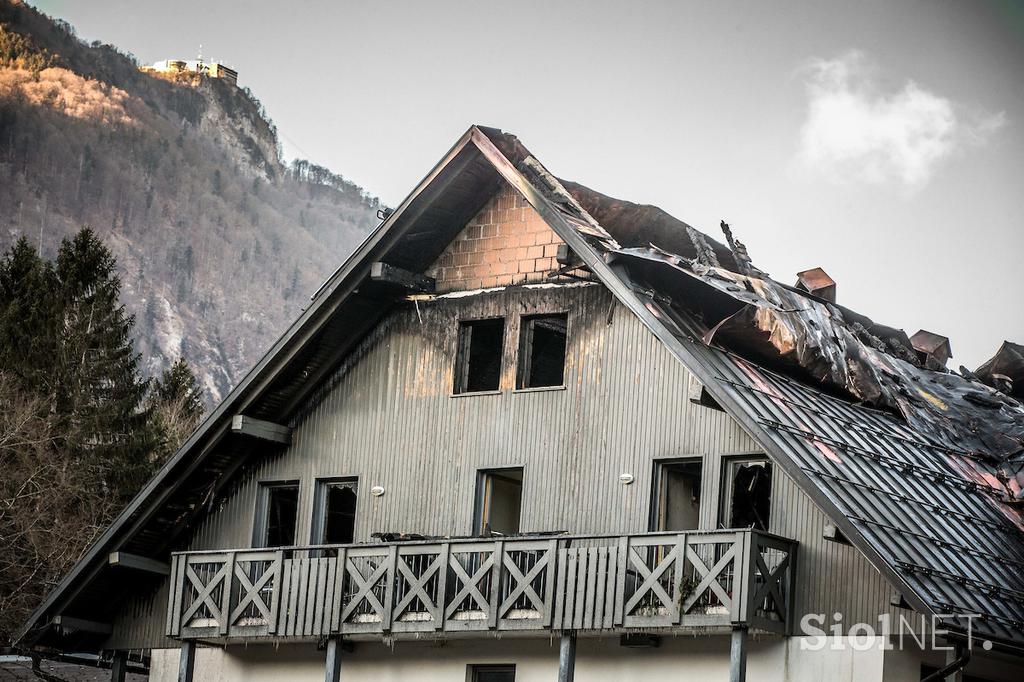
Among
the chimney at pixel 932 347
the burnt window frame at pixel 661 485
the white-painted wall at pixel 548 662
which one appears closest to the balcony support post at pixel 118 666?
the white-painted wall at pixel 548 662

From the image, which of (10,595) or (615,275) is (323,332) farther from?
(10,595)

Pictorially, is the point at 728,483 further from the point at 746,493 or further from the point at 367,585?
the point at 367,585

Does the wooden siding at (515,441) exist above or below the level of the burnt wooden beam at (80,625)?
above

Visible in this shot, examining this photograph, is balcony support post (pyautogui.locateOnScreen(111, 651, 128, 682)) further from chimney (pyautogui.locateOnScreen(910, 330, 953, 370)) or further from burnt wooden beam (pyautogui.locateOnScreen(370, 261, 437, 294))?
chimney (pyautogui.locateOnScreen(910, 330, 953, 370))

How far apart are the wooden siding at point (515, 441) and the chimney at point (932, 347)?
9766mm

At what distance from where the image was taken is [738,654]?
2288 centimetres

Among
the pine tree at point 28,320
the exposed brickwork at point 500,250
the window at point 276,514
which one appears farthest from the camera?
the pine tree at point 28,320

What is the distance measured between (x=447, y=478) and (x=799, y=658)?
7230 millimetres

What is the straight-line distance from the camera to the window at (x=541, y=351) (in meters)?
27.8

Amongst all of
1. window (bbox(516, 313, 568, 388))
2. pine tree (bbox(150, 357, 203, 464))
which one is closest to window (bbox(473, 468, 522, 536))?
window (bbox(516, 313, 568, 388))

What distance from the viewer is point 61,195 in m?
153

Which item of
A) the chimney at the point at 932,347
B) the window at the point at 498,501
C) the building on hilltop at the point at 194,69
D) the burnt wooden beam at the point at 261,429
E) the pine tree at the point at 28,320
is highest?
the building on hilltop at the point at 194,69

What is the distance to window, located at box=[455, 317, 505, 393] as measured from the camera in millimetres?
28406

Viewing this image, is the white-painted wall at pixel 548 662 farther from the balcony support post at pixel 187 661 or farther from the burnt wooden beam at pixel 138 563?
the burnt wooden beam at pixel 138 563
